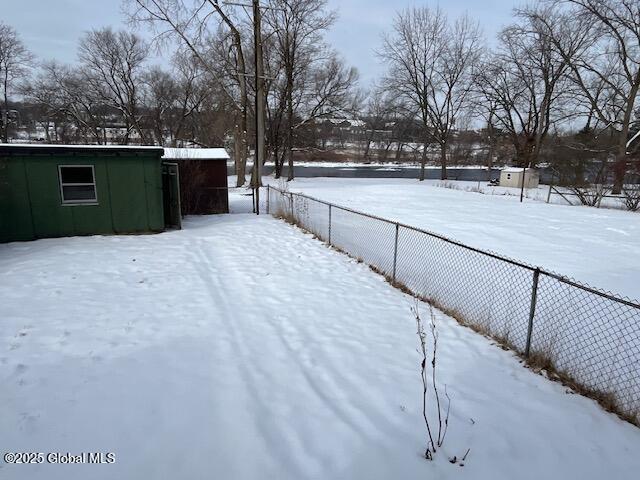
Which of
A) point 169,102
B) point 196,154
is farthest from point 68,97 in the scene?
point 196,154

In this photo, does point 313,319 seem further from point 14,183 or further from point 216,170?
point 216,170

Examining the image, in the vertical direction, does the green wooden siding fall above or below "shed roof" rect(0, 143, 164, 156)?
below

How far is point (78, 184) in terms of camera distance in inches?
376

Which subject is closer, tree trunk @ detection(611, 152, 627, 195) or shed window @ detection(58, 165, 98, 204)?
shed window @ detection(58, 165, 98, 204)

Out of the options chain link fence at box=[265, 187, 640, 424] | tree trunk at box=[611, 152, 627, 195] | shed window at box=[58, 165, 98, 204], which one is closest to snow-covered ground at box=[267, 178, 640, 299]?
chain link fence at box=[265, 187, 640, 424]

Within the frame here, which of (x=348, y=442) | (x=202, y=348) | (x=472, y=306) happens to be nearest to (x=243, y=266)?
(x=202, y=348)

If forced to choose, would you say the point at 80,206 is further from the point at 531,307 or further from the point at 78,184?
the point at 531,307

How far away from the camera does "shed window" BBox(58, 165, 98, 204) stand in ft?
31.0

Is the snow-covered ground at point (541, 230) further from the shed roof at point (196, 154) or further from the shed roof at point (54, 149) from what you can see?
the shed roof at point (54, 149)

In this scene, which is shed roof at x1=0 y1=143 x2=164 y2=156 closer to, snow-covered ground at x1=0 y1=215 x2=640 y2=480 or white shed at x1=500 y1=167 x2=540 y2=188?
snow-covered ground at x1=0 y1=215 x2=640 y2=480

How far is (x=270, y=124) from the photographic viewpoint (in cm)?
3678

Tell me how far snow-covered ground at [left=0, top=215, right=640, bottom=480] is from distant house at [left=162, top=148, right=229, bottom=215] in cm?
763

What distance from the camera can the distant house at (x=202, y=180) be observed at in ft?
44.4

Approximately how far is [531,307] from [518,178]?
32716mm
